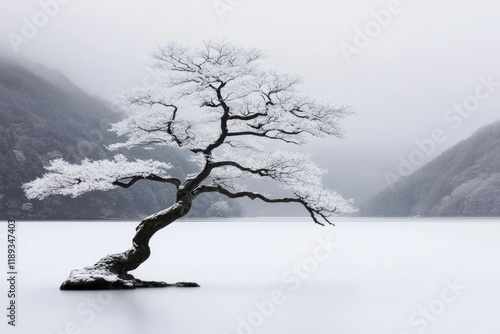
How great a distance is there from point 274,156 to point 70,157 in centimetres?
9767

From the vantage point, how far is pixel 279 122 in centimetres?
1608

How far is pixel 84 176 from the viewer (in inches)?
605

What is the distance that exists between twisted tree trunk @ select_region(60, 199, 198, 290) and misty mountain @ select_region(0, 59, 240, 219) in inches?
3346

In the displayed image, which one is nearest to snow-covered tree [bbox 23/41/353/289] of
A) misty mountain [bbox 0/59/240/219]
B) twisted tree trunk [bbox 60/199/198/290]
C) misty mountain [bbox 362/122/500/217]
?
twisted tree trunk [bbox 60/199/198/290]

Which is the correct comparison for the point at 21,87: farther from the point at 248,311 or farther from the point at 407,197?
the point at 248,311

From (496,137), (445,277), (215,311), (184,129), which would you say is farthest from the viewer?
(496,137)

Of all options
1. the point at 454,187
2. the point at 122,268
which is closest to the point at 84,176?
the point at 122,268

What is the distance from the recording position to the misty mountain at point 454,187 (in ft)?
454

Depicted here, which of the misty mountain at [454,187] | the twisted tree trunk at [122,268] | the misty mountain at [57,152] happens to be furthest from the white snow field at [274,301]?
the misty mountain at [454,187]

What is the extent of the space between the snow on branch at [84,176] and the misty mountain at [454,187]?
435ft

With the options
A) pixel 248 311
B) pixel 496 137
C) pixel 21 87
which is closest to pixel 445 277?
pixel 248 311

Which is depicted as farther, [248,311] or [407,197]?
[407,197]

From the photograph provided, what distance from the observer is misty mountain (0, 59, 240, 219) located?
97438 millimetres

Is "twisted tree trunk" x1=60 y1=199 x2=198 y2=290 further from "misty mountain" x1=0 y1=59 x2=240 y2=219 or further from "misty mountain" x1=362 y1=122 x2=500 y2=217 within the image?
"misty mountain" x1=362 y1=122 x2=500 y2=217
